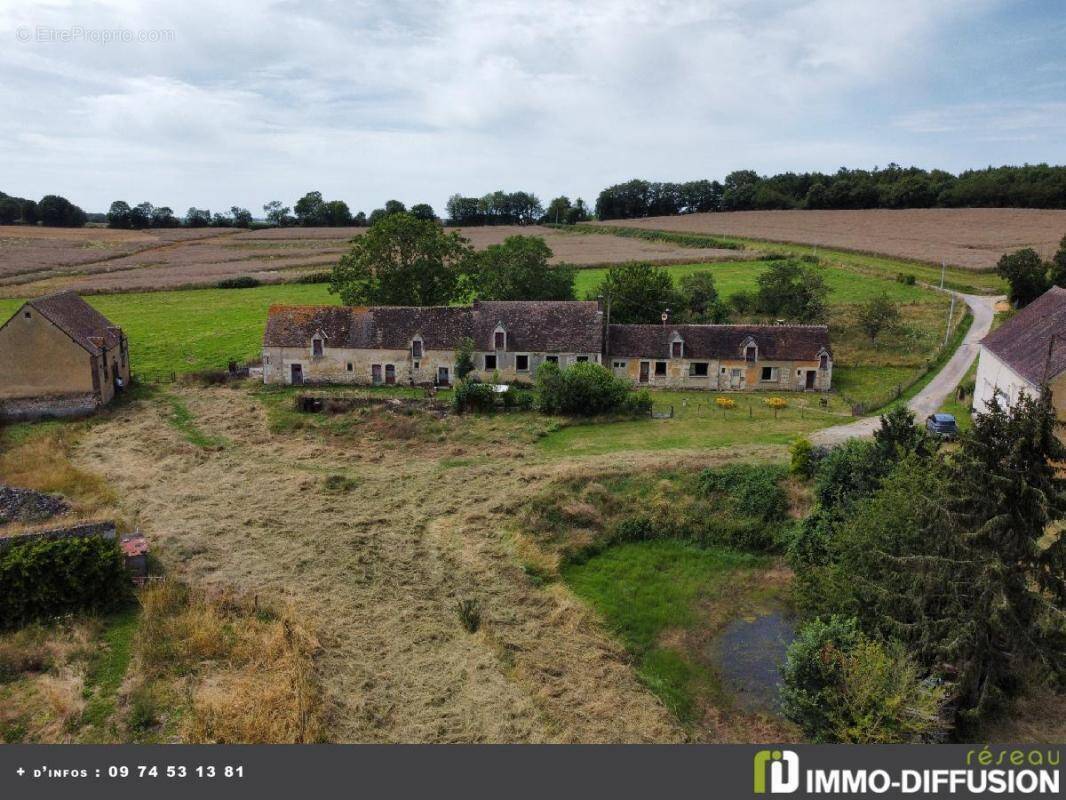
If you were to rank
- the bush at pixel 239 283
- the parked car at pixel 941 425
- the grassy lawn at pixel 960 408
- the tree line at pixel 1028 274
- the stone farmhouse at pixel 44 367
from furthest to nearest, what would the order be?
the bush at pixel 239 283, the tree line at pixel 1028 274, the stone farmhouse at pixel 44 367, the grassy lawn at pixel 960 408, the parked car at pixel 941 425

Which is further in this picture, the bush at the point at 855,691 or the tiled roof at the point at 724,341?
the tiled roof at the point at 724,341

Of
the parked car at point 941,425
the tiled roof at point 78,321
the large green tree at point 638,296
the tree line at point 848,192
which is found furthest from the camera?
the tree line at point 848,192

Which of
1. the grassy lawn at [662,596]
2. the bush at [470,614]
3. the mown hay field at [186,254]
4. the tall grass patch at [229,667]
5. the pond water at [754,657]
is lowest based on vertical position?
the pond water at [754,657]

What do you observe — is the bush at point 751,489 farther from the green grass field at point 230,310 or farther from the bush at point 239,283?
the bush at point 239,283

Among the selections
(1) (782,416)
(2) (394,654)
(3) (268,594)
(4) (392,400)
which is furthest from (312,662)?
(1) (782,416)

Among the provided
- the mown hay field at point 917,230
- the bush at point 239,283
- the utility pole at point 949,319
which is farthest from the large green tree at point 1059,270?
the bush at point 239,283

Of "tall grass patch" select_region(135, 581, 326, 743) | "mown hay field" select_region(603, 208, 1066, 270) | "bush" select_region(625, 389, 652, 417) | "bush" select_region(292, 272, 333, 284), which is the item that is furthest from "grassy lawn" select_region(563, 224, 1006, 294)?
"tall grass patch" select_region(135, 581, 326, 743)

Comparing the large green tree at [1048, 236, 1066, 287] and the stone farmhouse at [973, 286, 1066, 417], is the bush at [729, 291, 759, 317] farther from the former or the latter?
the large green tree at [1048, 236, 1066, 287]

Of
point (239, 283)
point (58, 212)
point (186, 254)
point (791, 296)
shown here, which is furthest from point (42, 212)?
point (791, 296)
